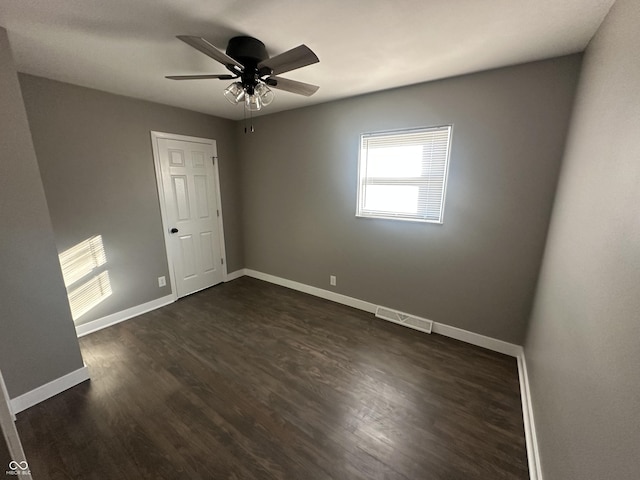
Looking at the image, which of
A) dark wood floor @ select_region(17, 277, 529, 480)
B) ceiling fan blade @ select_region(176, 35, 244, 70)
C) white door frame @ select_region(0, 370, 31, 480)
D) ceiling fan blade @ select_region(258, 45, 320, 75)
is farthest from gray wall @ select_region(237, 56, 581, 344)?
white door frame @ select_region(0, 370, 31, 480)

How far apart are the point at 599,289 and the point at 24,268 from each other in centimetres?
321

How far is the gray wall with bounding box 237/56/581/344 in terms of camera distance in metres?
2.01

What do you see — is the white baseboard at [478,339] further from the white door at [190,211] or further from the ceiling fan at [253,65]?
the white door at [190,211]

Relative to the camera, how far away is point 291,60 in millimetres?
1479

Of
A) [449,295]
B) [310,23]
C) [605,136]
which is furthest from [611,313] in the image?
[310,23]

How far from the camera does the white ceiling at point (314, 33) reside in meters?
1.35

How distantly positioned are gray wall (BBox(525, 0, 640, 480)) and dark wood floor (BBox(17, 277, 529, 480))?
17.6 inches

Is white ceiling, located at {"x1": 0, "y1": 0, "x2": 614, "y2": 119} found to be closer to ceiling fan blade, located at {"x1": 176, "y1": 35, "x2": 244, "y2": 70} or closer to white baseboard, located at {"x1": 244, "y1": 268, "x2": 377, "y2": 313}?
ceiling fan blade, located at {"x1": 176, "y1": 35, "x2": 244, "y2": 70}

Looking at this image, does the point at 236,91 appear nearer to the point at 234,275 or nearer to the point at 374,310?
the point at 374,310

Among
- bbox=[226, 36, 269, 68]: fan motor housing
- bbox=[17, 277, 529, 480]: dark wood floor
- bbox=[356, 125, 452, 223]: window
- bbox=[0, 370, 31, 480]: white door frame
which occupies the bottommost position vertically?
bbox=[17, 277, 529, 480]: dark wood floor

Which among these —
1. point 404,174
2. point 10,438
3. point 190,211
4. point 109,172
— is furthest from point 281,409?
point 109,172

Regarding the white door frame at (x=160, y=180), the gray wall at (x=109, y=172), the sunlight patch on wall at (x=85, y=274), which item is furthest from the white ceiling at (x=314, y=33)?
the sunlight patch on wall at (x=85, y=274)

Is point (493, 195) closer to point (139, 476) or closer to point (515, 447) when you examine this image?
point (515, 447)

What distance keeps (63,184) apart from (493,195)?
394cm
